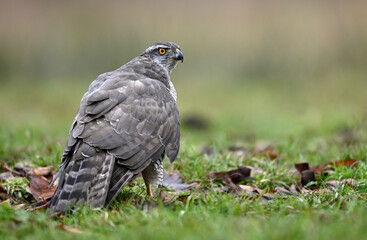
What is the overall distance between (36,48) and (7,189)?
11320mm

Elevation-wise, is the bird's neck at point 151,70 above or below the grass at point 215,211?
above

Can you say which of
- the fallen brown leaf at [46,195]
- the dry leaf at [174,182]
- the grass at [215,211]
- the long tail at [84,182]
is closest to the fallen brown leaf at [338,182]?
the grass at [215,211]

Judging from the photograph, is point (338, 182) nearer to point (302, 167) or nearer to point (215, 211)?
point (302, 167)

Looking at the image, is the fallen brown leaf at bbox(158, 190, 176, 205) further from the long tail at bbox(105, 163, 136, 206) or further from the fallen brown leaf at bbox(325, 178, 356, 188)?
the fallen brown leaf at bbox(325, 178, 356, 188)

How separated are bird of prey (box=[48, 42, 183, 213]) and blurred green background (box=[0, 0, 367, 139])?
6.51 meters

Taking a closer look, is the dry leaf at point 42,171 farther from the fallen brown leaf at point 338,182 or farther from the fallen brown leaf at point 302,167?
the fallen brown leaf at point 338,182

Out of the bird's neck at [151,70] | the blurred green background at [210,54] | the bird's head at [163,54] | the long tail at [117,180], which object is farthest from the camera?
the blurred green background at [210,54]

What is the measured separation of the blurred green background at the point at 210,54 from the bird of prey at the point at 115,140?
651 centimetres

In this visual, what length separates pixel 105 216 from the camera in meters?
3.55

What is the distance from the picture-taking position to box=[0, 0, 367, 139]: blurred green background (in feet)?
41.0

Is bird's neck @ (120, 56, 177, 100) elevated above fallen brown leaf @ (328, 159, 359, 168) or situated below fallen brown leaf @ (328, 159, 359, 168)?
above

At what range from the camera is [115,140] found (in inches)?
163

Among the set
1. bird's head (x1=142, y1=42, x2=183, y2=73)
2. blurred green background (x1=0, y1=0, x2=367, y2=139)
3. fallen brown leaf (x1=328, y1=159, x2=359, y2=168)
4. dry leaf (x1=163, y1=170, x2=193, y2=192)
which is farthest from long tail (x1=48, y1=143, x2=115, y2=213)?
blurred green background (x1=0, y1=0, x2=367, y2=139)

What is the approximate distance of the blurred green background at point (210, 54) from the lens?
12.5 m
